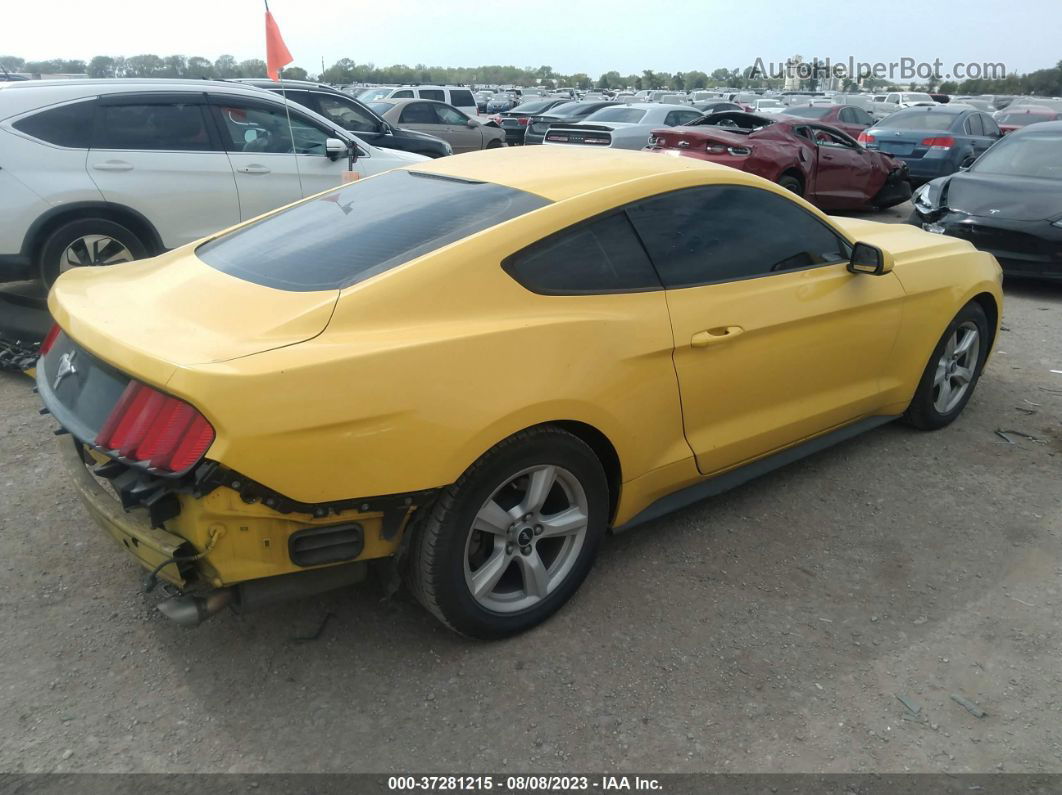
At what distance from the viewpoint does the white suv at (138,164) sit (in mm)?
5852

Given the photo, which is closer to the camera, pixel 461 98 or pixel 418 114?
pixel 418 114

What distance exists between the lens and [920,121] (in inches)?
562

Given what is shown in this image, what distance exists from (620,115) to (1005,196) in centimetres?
993

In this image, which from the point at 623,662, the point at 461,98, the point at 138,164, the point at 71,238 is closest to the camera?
the point at 623,662

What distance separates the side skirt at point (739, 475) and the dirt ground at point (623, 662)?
0.24m

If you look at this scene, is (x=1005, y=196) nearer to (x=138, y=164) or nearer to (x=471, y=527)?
(x=471, y=527)

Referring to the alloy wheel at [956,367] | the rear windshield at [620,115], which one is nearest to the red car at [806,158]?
the rear windshield at [620,115]

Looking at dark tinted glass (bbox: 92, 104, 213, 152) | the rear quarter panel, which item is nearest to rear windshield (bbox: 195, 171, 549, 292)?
A: the rear quarter panel

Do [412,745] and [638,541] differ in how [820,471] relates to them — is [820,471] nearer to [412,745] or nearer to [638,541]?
[638,541]

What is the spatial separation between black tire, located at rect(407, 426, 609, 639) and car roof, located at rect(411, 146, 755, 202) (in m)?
0.92

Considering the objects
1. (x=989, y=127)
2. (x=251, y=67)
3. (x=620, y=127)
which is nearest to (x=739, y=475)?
(x=620, y=127)

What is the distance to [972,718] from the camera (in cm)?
265

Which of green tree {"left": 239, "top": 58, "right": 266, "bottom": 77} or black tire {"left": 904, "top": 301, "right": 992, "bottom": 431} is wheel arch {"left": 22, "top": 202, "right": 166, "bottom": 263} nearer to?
black tire {"left": 904, "top": 301, "right": 992, "bottom": 431}

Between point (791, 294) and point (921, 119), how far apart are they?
12.8 meters
